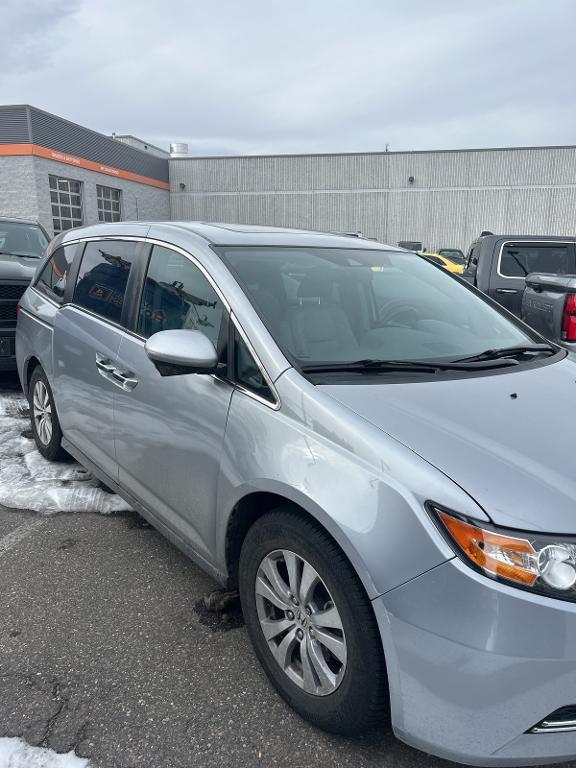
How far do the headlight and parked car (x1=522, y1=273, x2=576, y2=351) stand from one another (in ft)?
13.0

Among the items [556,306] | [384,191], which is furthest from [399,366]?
[384,191]

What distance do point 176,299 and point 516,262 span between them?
19.1 feet

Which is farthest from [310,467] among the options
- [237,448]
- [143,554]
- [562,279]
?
[562,279]

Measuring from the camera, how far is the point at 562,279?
520 centimetres

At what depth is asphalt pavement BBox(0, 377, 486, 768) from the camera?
1.94m

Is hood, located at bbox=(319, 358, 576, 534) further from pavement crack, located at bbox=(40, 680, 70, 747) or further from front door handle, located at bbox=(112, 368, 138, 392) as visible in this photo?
pavement crack, located at bbox=(40, 680, 70, 747)

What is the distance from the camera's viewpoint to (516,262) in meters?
7.35

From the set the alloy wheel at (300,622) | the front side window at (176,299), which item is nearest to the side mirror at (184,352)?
the front side window at (176,299)

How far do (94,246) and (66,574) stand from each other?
1.92m

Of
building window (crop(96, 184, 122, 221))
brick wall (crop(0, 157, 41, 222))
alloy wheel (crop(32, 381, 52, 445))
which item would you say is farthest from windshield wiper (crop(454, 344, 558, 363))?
building window (crop(96, 184, 122, 221))

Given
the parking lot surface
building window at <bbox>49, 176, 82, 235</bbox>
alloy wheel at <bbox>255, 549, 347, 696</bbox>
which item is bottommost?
the parking lot surface

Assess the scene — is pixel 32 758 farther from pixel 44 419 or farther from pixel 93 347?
pixel 44 419

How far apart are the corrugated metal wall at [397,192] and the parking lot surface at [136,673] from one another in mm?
32987

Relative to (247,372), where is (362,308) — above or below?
above
